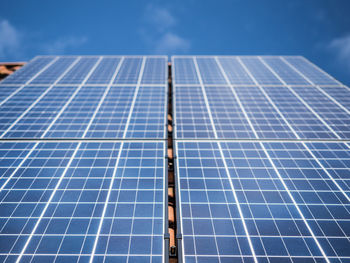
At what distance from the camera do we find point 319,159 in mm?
9016

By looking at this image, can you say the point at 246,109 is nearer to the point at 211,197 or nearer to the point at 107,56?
the point at 211,197

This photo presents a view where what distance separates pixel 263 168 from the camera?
337 inches

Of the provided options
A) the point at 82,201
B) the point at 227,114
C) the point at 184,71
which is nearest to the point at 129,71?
the point at 184,71

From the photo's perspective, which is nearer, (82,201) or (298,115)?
(82,201)

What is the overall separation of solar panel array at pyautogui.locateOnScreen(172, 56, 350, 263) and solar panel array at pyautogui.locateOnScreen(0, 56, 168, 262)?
1.30m

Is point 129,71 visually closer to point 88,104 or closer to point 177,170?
point 88,104

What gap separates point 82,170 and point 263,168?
8004 mm

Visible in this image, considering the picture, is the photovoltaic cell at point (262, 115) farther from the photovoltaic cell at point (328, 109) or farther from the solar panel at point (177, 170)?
the photovoltaic cell at point (328, 109)

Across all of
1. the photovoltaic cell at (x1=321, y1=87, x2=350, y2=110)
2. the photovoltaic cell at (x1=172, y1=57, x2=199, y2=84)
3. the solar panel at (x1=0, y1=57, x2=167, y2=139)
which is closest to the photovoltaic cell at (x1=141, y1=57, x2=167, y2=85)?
the solar panel at (x1=0, y1=57, x2=167, y2=139)

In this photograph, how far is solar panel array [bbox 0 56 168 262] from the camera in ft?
19.8

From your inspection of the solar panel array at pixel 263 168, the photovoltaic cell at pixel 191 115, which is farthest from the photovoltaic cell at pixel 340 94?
the photovoltaic cell at pixel 191 115

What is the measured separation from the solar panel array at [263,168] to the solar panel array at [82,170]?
51.2 inches

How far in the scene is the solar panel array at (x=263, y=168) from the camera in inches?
240

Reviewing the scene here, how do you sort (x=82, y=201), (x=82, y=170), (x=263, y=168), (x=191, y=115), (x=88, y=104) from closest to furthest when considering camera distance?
(x=82, y=201)
(x=82, y=170)
(x=263, y=168)
(x=191, y=115)
(x=88, y=104)
